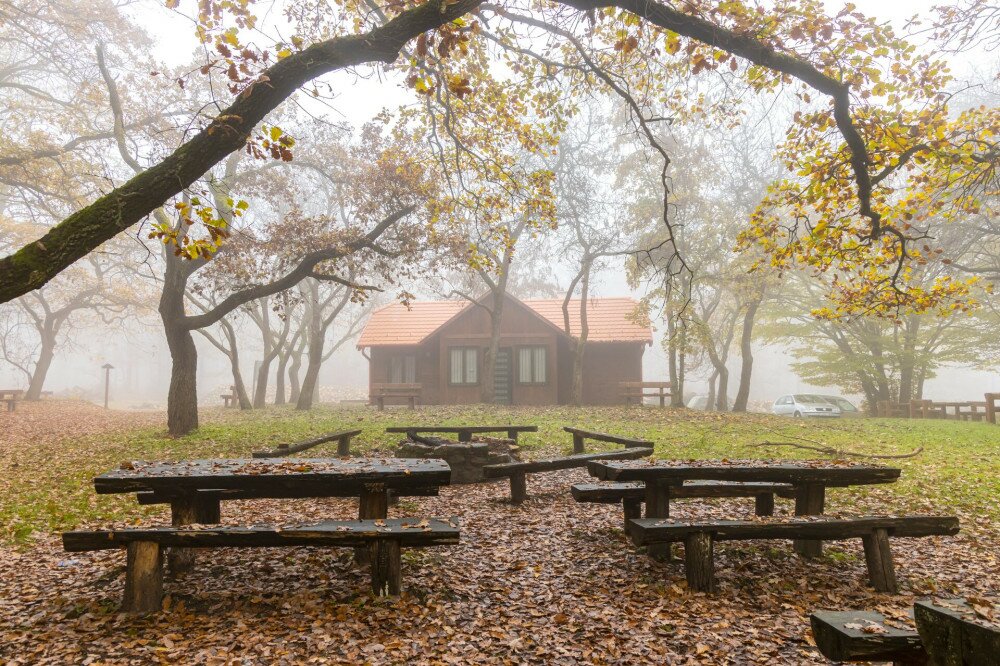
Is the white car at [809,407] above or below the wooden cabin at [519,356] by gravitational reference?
below

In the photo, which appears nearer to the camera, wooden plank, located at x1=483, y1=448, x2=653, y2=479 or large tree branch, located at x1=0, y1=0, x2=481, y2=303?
large tree branch, located at x1=0, y1=0, x2=481, y2=303

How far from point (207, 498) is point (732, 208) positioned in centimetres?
2722

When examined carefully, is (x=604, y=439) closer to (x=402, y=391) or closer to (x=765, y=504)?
(x=765, y=504)

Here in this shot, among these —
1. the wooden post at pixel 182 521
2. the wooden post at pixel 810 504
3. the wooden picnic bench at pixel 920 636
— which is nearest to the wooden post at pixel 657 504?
the wooden post at pixel 810 504

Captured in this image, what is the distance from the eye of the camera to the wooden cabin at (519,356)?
95.5ft

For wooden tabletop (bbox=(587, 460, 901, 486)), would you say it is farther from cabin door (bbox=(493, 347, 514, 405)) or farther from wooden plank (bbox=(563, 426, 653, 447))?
cabin door (bbox=(493, 347, 514, 405))

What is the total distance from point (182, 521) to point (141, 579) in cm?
72

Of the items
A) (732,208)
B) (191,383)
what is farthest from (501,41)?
(732,208)

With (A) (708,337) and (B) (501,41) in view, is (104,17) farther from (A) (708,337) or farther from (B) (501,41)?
(A) (708,337)

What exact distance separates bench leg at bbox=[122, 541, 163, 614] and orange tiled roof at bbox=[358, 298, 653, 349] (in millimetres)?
25024

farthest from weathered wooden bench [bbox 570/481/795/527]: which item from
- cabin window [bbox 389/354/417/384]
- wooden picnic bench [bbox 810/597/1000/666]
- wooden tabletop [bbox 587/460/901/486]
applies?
cabin window [bbox 389/354/417/384]

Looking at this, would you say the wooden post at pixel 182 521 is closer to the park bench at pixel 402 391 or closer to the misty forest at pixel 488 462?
the misty forest at pixel 488 462

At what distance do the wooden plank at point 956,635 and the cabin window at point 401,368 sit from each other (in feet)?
97.3

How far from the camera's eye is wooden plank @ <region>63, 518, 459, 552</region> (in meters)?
4.33
